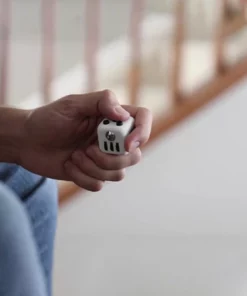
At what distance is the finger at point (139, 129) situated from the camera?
2.45ft

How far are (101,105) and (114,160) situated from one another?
0.07 m

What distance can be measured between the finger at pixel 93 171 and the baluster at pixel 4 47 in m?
1.13

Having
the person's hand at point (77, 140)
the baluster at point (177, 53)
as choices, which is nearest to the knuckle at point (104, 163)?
the person's hand at point (77, 140)

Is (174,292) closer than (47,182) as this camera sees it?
No

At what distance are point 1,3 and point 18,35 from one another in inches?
7.9

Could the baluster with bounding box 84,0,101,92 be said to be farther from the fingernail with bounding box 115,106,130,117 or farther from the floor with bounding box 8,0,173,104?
the fingernail with bounding box 115,106,130,117

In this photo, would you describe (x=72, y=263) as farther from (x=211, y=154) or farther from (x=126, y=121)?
(x=126, y=121)

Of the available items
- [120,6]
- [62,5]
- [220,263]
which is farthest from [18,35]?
[220,263]

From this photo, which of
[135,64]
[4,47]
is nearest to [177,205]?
[135,64]

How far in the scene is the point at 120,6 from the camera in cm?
224

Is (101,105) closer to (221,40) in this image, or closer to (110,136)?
(110,136)

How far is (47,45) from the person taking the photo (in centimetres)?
199

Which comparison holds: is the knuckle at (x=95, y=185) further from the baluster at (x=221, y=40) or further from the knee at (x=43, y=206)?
the baluster at (x=221, y=40)

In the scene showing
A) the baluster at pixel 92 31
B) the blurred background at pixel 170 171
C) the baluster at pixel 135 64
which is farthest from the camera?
the baluster at pixel 92 31
